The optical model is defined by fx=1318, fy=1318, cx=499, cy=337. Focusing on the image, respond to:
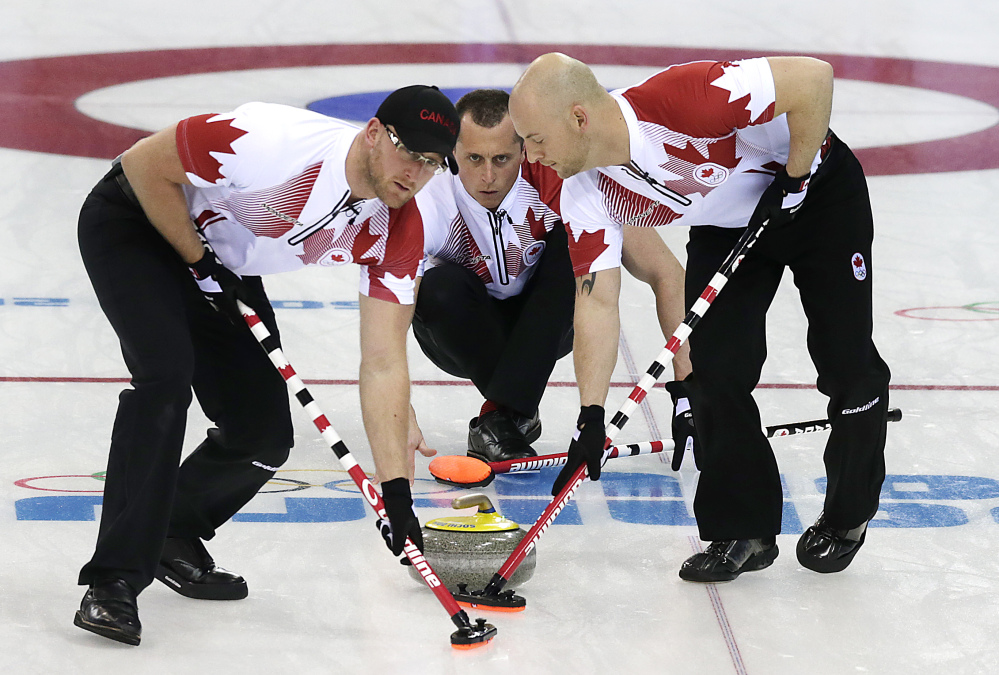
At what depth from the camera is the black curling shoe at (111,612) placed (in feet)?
8.79

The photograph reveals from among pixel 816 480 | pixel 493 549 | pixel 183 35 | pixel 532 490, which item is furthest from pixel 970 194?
pixel 183 35

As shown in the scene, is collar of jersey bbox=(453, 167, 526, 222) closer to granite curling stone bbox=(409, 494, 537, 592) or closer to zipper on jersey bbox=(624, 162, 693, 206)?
zipper on jersey bbox=(624, 162, 693, 206)

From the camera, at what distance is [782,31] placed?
412 inches

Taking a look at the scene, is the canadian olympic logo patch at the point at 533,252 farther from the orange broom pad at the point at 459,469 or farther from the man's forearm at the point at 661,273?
the orange broom pad at the point at 459,469

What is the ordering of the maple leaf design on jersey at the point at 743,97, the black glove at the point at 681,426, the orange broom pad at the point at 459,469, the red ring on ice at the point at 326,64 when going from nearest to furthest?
1. the maple leaf design on jersey at the point at 743,97
2. the orange broom pad at the point at 459,469
3. the black glove at the point at 681,426
4. the red ring on ice at the point at 326,64

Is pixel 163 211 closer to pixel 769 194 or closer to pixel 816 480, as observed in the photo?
pixel 769 194

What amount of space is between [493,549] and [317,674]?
57 centimetres

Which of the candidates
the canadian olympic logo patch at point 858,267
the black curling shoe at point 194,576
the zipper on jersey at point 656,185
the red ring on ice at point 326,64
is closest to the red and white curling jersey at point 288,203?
the zipper on jersey at point 656,185

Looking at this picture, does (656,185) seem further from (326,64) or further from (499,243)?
(326,64)

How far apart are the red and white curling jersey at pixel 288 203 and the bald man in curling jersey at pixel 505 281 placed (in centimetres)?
98

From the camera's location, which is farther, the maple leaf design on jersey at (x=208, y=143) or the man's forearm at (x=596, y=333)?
the man's forearm at (x=596, y=333)

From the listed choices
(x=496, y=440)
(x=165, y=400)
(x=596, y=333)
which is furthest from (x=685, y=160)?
(x=165, y=400)

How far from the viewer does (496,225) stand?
4.03 m

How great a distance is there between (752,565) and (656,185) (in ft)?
3.11
